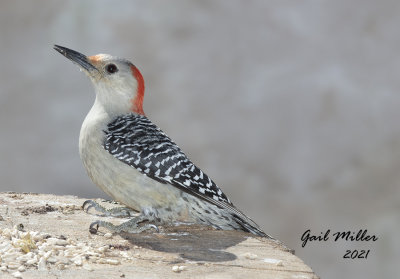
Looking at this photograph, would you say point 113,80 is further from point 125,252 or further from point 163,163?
point 125,252

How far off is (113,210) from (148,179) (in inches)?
26.1

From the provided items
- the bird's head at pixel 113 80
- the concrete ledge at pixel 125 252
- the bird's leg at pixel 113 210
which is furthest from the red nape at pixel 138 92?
the concrete ledge at pixel 125 252

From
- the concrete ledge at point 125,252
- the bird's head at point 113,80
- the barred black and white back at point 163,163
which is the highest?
the bird's head at point 113,80

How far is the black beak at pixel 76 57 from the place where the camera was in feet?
16.0

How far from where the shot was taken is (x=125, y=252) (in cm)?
404

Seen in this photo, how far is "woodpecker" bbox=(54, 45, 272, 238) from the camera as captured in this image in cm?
450

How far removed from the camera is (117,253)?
13.2 ft

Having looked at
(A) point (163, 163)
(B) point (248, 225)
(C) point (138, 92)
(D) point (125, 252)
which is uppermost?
(C) point (138, 92)

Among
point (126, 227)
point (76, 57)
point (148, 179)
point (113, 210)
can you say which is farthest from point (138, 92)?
point (126, 227)

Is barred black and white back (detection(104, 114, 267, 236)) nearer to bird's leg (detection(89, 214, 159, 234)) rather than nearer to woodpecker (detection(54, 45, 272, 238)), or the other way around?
woodpecker (detection(54, 45, 272, 238))

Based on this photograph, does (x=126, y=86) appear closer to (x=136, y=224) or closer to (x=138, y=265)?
(x=136, y=224)

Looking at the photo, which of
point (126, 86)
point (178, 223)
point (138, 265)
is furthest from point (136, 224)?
point (126, 86)

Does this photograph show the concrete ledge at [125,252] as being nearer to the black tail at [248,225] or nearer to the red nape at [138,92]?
the black tail at [248,225]

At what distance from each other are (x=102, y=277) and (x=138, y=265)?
31 cm
